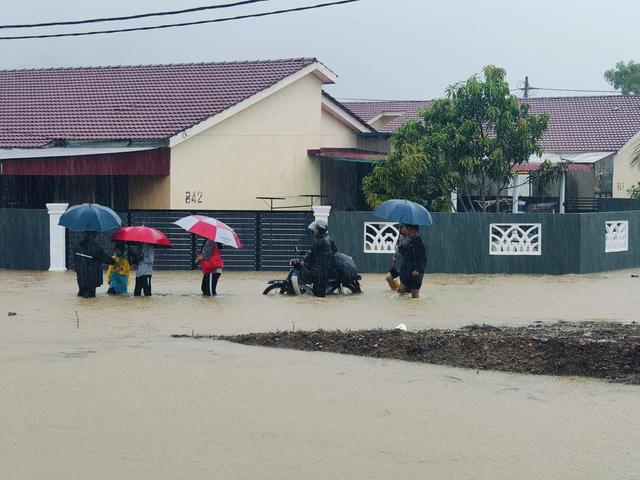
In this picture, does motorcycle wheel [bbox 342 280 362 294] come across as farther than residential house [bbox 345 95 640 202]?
No

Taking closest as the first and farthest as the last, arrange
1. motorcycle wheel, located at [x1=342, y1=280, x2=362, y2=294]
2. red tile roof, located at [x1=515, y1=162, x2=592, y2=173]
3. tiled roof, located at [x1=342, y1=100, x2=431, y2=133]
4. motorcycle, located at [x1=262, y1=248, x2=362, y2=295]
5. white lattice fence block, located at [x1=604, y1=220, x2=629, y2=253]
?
motorcycle, located at [x1=262, y1=248, x2=362, y2=295]
motorcycle wheel, located at [x1=342, y1=280, x2=362, y2=294]
white lattice fence block, located at [x1=604, y1=220, x2=629, y2=253]
red tile roof, located at [x1=515, y1=162, x2=592, y2=173]
tiled roof, located at [x1=342, y1=100, x2=431, y2=133]

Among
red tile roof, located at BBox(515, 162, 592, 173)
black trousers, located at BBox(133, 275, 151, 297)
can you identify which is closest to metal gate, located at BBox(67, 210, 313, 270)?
black trousers, located at BBox(133, 275, 151, 297)

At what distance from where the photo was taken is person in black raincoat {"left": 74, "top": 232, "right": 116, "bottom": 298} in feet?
62.0

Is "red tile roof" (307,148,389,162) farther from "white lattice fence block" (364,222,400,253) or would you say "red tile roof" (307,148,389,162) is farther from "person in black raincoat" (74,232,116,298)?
"person in black raincoat" (74,232,116,298)

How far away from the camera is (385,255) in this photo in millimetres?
25375

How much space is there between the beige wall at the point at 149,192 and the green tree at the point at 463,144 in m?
5.08

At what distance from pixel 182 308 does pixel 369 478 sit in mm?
10372

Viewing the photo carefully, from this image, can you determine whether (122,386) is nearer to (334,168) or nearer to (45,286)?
(45,286)

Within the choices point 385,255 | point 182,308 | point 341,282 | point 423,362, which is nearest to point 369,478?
point 423,362

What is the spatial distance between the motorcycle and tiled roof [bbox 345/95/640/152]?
20.9 metres

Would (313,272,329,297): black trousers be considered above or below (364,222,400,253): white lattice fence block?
below

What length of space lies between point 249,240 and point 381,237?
2.83 m

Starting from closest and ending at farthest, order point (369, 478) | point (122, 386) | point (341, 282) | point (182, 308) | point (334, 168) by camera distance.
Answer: point (369, 478)
point (122, 386)
point (182, 308)
point (341, 282)
point (334, 168)

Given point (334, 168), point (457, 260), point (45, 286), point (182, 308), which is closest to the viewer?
point (182, 308)
